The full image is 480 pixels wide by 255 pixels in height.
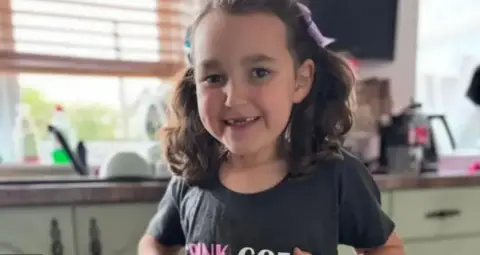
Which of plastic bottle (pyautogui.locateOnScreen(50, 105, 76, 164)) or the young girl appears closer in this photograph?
the young girl

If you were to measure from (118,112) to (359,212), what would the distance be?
1.12 m

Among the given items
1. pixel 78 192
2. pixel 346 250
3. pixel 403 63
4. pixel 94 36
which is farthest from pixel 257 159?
pixel 403 63

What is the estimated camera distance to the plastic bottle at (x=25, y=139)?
5.01 feet

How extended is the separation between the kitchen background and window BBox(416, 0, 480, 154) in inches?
0.6

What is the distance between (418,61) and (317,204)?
5.07 feet

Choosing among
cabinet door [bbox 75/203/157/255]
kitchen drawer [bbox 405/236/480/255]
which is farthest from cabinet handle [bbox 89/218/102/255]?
kitchen drawer [bbox 405/236/480/255]

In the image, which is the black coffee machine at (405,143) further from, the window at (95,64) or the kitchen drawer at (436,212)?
the window at (95,64)

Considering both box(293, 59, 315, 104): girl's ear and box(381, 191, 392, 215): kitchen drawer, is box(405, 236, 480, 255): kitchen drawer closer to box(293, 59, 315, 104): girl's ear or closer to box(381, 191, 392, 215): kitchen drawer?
box(381, 191, 392, 215): kitchen drawer

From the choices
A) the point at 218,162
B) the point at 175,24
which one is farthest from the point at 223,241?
the point at 175,24

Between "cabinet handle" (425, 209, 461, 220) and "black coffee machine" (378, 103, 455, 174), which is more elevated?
"black coffee machine" (378, 103, 455, 174)

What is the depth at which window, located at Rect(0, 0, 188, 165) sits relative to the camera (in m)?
1.61

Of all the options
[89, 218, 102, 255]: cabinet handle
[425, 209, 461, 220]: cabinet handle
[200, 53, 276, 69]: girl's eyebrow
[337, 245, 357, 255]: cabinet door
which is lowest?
[337, 245, 357, 255]: cabinet door

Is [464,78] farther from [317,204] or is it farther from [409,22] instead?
[317,204]

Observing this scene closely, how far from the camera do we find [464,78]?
2225 millimetres
